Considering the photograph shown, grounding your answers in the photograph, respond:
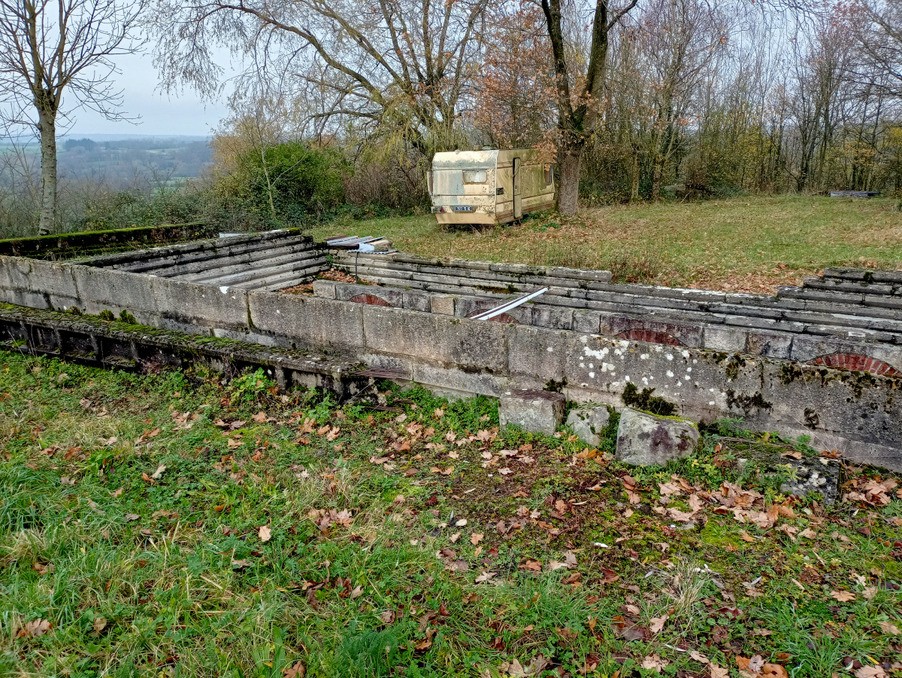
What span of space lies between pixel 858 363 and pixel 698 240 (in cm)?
989

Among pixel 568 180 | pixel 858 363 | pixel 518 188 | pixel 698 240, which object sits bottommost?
pixel 858 363

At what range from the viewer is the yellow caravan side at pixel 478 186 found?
1579 centimetres

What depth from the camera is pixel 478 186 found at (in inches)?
628

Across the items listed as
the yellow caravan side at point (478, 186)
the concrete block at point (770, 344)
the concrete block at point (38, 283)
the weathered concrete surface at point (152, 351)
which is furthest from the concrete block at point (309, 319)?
the yellow caravan side at point (478, 186)

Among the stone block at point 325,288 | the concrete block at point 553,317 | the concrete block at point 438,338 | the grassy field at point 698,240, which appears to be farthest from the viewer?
the grassy field at point 698,240

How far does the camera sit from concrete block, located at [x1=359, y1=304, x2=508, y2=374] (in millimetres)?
5160

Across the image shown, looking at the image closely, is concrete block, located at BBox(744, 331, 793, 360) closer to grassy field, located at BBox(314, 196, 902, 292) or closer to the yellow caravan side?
grassy field, located at BBox(314, 196, 902, 292)

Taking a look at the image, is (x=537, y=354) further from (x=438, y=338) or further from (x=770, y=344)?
(x=770, y=344)

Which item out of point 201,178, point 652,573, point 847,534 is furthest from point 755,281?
point 201,178

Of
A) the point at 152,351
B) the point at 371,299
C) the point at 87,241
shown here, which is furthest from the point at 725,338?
the point at 87,241

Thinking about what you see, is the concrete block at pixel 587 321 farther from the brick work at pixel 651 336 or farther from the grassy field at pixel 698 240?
the grassy field at pixel 698 240

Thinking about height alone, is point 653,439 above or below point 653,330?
below

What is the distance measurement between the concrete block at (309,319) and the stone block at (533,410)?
186cm

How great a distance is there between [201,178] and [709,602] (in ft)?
71.9
